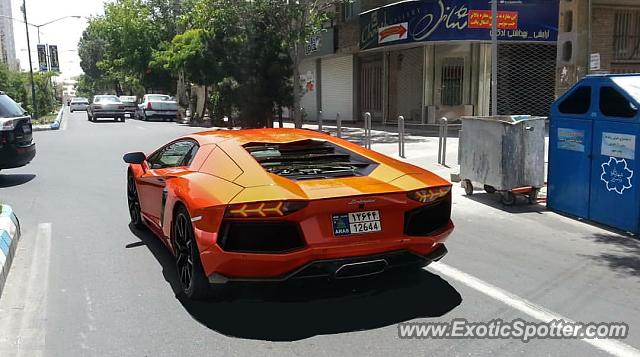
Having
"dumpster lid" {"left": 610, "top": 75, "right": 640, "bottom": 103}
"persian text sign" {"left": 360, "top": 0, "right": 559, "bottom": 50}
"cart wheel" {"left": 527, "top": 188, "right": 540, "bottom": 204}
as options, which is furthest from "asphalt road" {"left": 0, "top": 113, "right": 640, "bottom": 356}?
"persian text sign" {"left": 360, "top": 0, "right": 559, "bottom": 50}

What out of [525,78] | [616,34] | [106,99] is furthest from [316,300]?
[106,99]

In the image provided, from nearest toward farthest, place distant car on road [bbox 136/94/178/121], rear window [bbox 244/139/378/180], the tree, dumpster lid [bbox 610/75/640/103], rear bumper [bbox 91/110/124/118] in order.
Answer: rear window [bbox 244/139/378/180] < dumpster lid [bbox 610/75/640/103] < rear bumper [bbox 91/110/124/118] < distant car on road [bbox 136/94/178/121] < the tree

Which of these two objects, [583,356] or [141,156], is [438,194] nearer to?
[583,356]

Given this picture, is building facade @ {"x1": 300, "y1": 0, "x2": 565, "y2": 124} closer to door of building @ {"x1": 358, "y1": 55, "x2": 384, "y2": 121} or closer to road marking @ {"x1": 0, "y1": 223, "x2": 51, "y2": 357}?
door of building @ {"x1": 358, "y1": 55, "x2": 384, "y2": 121}

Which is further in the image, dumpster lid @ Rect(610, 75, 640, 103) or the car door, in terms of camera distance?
dumpster lid @ Rect(610, 75, 640, 103)

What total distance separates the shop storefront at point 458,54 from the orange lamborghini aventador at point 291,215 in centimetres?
1515

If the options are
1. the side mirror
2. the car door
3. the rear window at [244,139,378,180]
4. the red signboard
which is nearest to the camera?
the rear window at [244,139,378,180]

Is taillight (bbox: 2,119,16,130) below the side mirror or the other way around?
the other way around

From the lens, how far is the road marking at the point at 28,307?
3.99 meters

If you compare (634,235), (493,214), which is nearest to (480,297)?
(634,235)

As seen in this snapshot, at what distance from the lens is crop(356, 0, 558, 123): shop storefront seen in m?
19.1

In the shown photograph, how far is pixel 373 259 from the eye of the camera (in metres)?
4.28

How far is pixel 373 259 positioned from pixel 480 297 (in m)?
1.09

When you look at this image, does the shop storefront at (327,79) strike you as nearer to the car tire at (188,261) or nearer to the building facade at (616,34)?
the building facade at (616,34)
